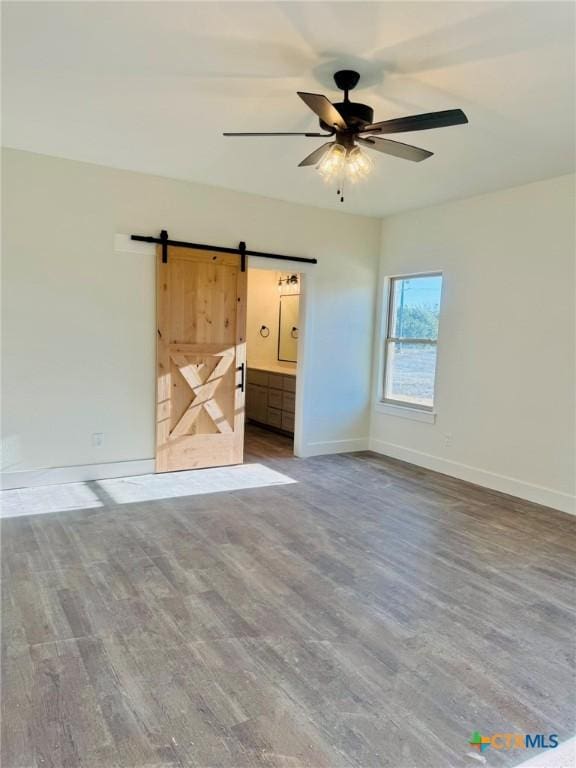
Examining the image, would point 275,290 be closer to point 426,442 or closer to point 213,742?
point 426,442

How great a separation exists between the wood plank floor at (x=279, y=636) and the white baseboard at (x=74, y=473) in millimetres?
657

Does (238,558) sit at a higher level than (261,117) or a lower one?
lower

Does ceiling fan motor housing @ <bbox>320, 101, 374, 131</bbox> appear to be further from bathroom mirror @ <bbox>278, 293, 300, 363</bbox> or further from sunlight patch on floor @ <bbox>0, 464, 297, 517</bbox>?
bathroom mirror @ <bbox>278, 293, 300, 363</bbox>

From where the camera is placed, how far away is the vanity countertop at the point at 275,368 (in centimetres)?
676

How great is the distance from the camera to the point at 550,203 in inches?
167


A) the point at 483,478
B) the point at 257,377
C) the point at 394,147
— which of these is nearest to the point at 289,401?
the point at 257,377

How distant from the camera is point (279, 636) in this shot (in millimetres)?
2326

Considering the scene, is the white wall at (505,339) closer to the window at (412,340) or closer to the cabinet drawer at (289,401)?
the window at (412,340)

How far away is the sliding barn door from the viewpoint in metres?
4.74

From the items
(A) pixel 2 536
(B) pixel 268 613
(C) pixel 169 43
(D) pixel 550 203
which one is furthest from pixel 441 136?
(A) pixel 2 536

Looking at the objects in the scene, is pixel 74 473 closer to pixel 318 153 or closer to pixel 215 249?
pixel 215 249

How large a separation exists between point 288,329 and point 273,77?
503cm

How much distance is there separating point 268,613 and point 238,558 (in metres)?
0.65

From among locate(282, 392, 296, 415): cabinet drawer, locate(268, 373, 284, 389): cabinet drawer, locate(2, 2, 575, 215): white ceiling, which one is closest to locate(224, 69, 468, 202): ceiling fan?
locate(2, 2, 575, 215): white ceiling
